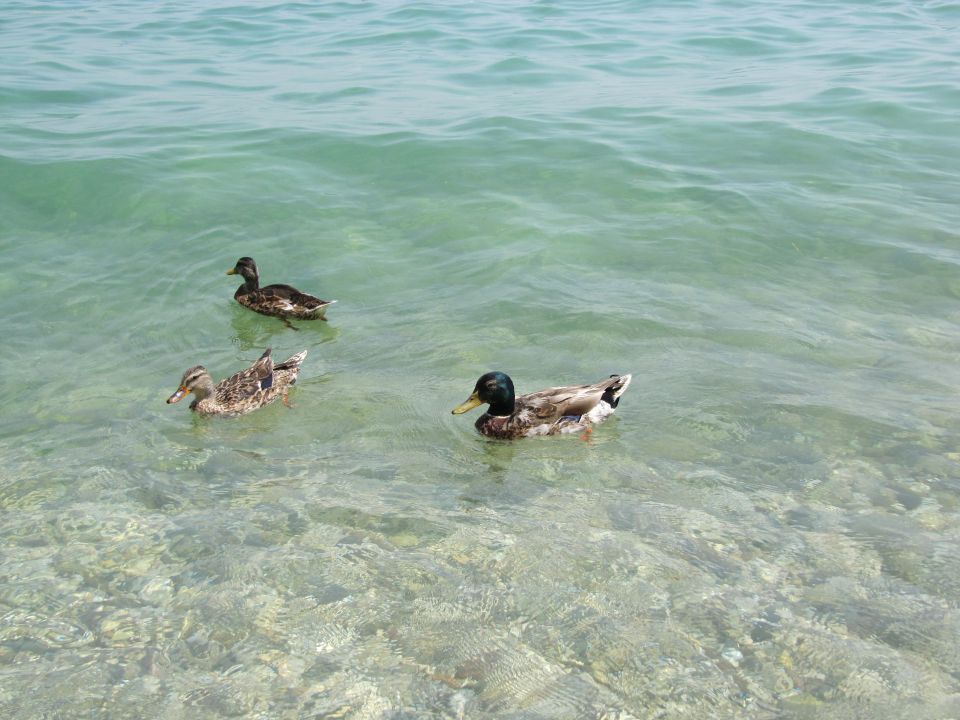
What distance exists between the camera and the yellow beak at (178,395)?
901cm

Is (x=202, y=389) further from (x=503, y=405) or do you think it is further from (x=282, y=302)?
(x=503, y=405)

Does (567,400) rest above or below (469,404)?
above

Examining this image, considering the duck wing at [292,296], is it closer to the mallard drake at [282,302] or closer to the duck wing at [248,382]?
the mallard drake at [282,302]

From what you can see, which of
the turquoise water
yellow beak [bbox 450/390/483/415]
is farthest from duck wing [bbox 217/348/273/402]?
yellow beak [bbox 450/390/483/415]

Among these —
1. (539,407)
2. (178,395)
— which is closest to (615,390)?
(539,407)

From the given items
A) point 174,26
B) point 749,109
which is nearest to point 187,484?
point 749,109

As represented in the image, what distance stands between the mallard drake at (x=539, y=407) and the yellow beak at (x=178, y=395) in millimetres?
2612

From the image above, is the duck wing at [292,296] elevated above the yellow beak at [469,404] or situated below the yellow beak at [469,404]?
above

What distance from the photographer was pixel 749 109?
20.2 m

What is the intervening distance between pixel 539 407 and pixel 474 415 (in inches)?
37.6

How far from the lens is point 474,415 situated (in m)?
9.53

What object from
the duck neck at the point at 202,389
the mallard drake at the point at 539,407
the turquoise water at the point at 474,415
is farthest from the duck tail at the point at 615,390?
the duck neck at the point at 202,389

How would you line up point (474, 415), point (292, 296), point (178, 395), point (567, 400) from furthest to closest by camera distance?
1. point (292, 296)
2. point (474, 415)
3. point (178, 395)
4. point (567, 400)

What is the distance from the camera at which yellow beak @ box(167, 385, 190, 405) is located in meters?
9.01
